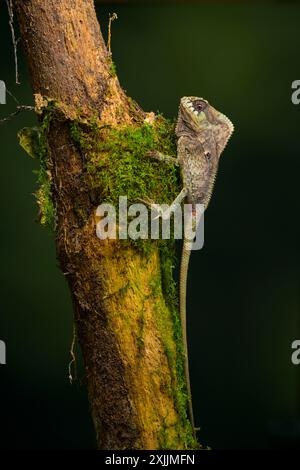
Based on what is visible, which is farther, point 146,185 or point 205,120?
point 205,120

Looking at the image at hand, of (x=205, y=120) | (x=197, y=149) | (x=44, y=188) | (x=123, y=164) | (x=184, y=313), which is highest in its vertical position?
(x=205, y=120)

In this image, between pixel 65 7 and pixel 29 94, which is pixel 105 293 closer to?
pixel 65 7

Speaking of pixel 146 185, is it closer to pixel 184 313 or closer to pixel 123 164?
pixel 123 164

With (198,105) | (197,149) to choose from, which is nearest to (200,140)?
(197,149)

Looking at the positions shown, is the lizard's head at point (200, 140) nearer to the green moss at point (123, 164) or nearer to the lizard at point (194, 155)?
Answer: the lizard at point (194, 155)

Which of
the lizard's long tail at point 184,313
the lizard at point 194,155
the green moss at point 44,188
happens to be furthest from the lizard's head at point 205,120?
the green moss at point 44,188

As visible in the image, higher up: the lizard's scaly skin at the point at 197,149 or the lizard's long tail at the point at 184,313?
the lizard's scaly skin at the point at 197,149

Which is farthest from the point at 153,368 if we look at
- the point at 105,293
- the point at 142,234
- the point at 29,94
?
the point at 29,94

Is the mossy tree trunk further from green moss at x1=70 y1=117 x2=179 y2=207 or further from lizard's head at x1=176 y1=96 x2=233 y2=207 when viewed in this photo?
lizard's head at x1=176 y1=96 x2=233 y2=207

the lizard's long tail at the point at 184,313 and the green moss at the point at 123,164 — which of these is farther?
the lizard's long tail at the point at 184,313
